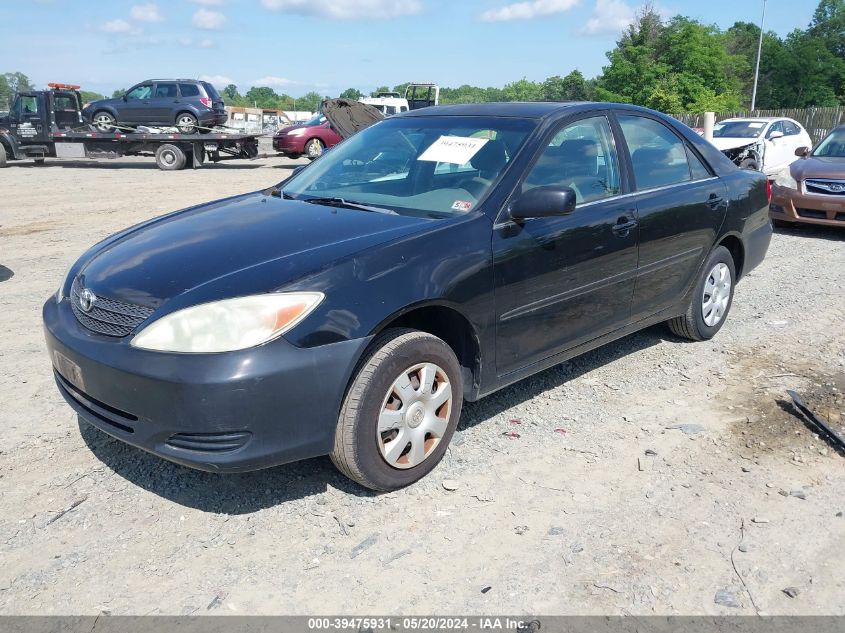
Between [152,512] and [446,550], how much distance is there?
1301mm

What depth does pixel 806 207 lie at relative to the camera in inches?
381

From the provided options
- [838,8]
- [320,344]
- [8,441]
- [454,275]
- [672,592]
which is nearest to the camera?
[672,592]

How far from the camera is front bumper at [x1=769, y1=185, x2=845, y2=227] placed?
9438 mm

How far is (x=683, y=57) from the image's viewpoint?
48.3 m

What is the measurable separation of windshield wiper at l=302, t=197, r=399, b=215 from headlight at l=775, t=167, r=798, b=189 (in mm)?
8130

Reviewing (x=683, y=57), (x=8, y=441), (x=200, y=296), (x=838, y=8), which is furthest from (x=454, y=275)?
(x=838, y=8)

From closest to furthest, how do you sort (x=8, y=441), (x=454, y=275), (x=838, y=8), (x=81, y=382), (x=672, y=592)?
(x=672, y=592) → (x=81, y=382) → (x=454, y=275) → (x=8, y=441) → (x=838, y=8)

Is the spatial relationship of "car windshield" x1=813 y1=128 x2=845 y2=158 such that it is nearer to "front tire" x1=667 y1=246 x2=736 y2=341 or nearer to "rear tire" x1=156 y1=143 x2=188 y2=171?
"front tire" x1=667 y1=246 x2=736 y2=341

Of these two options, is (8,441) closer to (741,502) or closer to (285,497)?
(285,497)

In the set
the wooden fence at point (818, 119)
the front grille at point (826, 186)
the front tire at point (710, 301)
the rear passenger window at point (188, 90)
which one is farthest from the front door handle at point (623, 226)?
the wooden fence at point (818, 119)

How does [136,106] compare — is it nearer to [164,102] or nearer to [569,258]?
[164,102]

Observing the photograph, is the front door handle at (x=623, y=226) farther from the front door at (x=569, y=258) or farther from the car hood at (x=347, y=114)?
the car hood at (x=347, y=114)

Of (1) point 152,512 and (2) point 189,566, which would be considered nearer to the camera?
(2) point 189,566

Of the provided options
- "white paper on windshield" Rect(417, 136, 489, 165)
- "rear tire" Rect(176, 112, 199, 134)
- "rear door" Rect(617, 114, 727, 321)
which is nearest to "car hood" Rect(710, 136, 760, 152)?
"rear door" Rect(617, 114, 727, 321)
